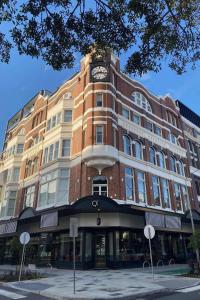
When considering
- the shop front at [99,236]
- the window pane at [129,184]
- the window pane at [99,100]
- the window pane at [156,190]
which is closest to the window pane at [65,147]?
the window pane at [99,100]

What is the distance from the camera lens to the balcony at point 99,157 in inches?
911

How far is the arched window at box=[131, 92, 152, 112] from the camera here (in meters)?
30.8

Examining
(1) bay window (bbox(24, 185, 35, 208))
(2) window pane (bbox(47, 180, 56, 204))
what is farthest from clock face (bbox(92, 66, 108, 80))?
(1) bay window (bbox(24, 185, 35, 208))

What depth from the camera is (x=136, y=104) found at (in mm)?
30328

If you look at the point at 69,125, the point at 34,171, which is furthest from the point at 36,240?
the point at 69,125

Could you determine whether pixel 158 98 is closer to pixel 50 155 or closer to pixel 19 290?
pixel 50 155

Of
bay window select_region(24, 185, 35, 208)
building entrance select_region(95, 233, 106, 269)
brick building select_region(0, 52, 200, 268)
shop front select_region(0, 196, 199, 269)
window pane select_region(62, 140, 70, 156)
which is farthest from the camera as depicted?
bay window select_region(24, 185, 35, 208)

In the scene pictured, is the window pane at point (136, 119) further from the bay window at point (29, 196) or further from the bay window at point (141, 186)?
the bay window at point (29, 196)

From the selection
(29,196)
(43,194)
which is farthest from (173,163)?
(29,196)

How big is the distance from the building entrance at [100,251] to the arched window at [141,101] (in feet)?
50.5

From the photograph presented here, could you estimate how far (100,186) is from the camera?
76.5 ft

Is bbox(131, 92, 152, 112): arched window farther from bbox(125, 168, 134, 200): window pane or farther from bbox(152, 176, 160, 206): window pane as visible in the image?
bbox(125, 168, 134, 200): window pane

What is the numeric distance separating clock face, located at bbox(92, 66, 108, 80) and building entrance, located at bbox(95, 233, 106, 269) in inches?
581

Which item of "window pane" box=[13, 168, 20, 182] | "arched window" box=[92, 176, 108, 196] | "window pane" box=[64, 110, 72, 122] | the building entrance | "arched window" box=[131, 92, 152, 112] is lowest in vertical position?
the building entrance
